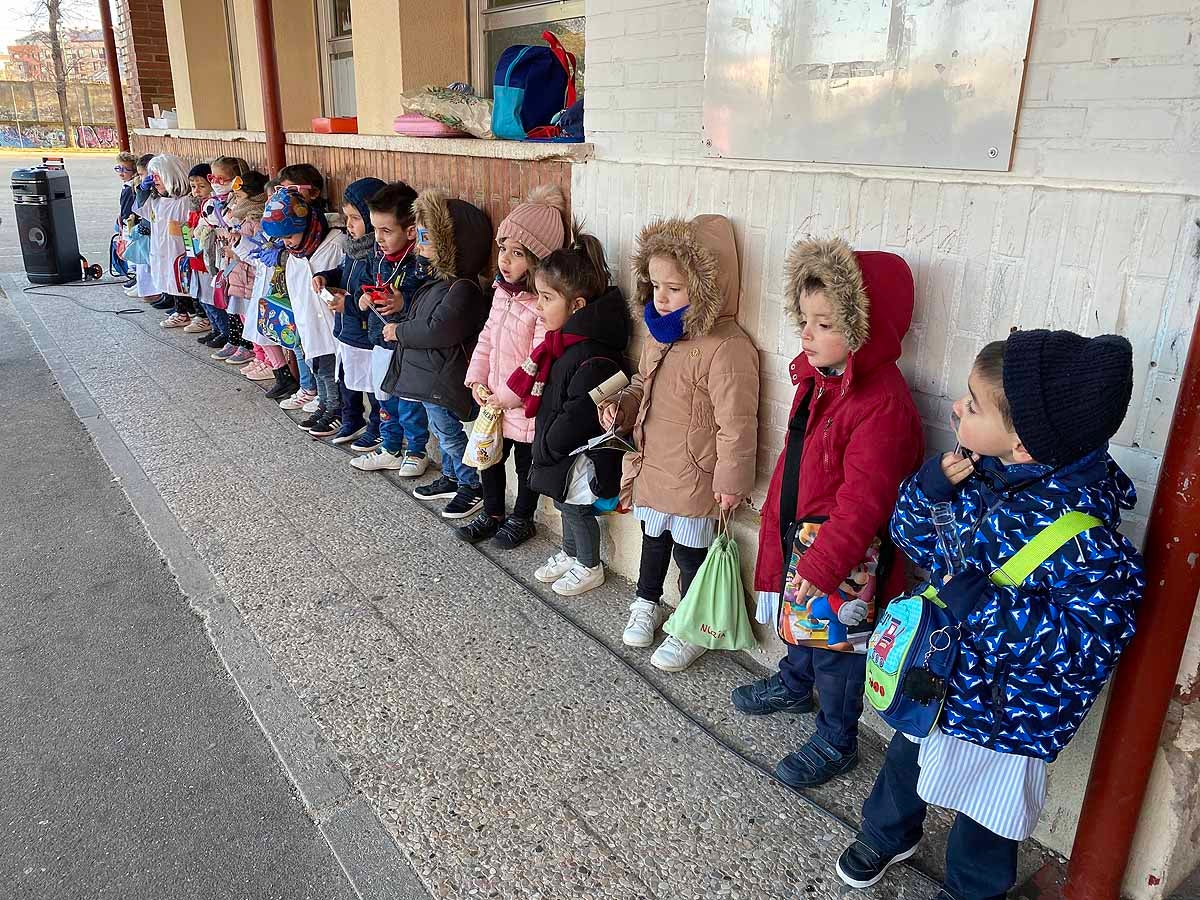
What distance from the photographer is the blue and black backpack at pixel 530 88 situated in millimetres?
4176

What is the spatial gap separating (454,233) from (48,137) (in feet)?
164

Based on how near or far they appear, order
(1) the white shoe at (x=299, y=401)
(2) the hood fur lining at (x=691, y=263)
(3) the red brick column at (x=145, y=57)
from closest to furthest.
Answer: (2) the hood fur lining at (x=691, y=263) → (1) the white shoe at (x=299, y=401) → (3) the red brick column at (x=145, y=57)

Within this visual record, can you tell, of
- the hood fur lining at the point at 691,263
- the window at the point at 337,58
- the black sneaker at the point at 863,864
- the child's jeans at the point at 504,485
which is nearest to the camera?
the black sneaker at the point at 863,864

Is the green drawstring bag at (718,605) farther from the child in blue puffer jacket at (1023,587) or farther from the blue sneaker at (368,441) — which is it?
the blue sneaker at (368,441)

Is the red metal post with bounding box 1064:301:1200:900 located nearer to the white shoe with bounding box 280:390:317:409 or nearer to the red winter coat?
the red winter coat

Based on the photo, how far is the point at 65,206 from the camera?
10547 mm

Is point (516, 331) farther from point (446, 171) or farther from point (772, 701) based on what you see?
point (772, 701)

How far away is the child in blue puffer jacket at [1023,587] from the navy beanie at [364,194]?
3.68 meters

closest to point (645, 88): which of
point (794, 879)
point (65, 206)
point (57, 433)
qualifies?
point (794, 879)

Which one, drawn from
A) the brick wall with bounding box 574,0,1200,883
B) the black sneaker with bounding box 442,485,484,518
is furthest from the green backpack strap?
the black sneaker with bounding box 442,485,484,518

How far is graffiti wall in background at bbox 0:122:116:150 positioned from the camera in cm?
4272

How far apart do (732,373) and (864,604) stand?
2.99 ft

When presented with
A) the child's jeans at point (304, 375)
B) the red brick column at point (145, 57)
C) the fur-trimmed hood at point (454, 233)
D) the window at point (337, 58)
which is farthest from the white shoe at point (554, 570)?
the red brick column at point (145, 57)

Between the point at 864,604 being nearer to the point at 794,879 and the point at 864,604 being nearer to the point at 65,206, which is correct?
the point at 794,879
